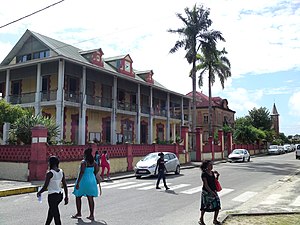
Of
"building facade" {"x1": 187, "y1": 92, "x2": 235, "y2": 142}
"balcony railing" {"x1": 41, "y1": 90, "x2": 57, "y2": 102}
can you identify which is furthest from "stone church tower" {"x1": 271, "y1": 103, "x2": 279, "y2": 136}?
"balcony railing" {"x1": 41, "y1": 90, "x2": 57, "y2": 102}

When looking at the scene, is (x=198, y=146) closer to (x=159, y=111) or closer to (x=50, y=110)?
(x=159, y=111)

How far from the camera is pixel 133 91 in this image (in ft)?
116

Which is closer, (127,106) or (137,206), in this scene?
(137,206)

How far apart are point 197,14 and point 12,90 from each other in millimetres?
20753

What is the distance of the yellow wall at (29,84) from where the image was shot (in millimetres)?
30469

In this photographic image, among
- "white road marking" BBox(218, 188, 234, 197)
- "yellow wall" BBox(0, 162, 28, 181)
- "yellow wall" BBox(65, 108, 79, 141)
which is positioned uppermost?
"yellow wall" BBox(65, 108, 79, 141)

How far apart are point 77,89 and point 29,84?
4771 millimetres

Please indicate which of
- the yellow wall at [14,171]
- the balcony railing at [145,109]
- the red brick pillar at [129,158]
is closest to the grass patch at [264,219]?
the yellow wall at [14,171]

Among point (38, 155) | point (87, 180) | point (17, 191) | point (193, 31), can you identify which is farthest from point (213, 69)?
point (87, 180)

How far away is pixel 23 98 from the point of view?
93.5 feet

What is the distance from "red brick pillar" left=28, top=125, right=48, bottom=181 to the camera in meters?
15.8

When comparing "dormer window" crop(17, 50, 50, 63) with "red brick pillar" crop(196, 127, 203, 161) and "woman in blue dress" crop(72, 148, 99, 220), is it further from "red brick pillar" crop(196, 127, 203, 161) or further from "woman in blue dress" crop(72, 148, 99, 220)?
"woman in blue dress" crop(72, 148, 99, 220)

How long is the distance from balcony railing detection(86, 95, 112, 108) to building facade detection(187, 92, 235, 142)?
3113 cm

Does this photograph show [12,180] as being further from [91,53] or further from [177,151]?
[91,53]
